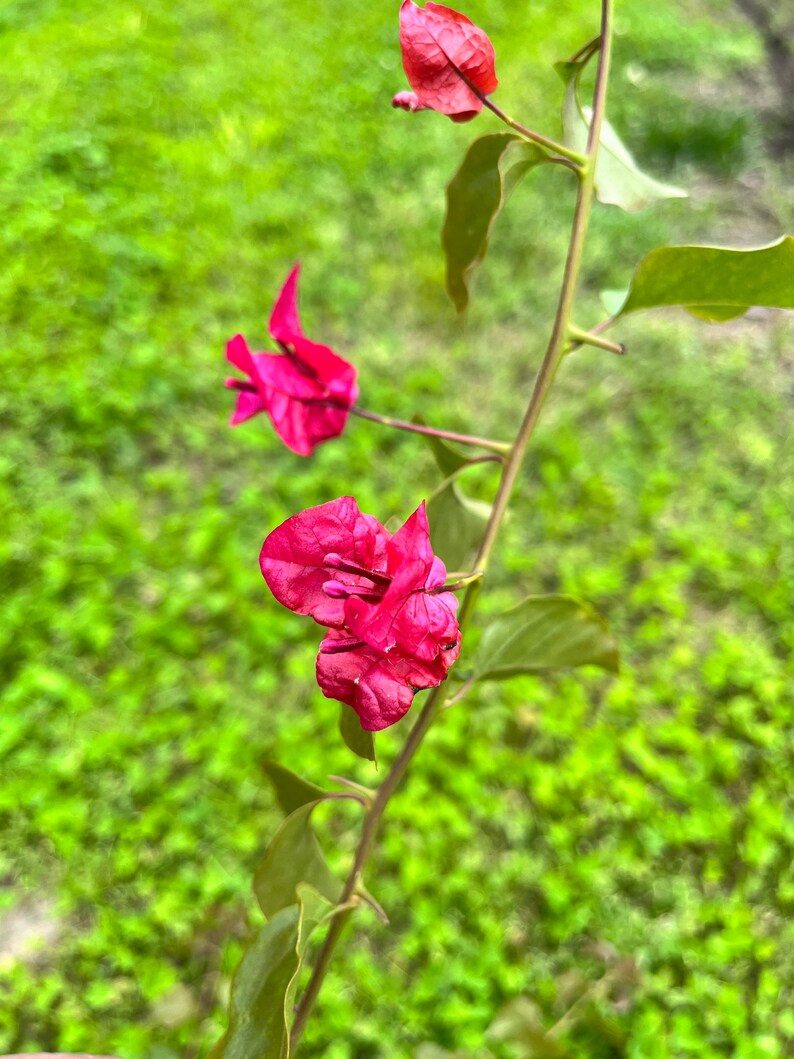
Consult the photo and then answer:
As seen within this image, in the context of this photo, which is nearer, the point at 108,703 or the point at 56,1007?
the point at 56,1007

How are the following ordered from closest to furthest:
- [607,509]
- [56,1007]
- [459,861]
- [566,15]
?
[56,1007] < [459,861] < [607,509] < [566,15]

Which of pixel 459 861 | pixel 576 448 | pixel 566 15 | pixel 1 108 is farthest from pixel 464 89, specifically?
pixel 566 15

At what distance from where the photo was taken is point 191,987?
45.1 inches

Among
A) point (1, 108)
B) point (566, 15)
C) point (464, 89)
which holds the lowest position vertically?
point (1, 108)

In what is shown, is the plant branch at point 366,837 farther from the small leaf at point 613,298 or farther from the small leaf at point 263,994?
the small leaf at point 613,298

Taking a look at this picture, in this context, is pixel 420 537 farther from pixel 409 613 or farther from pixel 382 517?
pixel 382 517

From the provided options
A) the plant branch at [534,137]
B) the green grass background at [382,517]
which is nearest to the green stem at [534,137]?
the plant branch at [534,137]

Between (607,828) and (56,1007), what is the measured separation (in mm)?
857

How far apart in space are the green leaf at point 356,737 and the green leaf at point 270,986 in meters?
0.11

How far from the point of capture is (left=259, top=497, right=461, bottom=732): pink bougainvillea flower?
14.6 inches

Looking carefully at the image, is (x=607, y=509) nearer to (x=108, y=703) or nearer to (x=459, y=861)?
(x=459, y=861)

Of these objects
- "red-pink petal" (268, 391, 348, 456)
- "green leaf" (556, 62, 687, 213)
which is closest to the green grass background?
"red-pink petal" (268, 391, 348, 456)

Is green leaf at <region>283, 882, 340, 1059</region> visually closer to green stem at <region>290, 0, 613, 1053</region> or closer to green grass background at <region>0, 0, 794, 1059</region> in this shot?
green stem at <region>290, 0, 613, 1053</region>

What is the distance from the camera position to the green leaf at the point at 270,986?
17.9 inches
